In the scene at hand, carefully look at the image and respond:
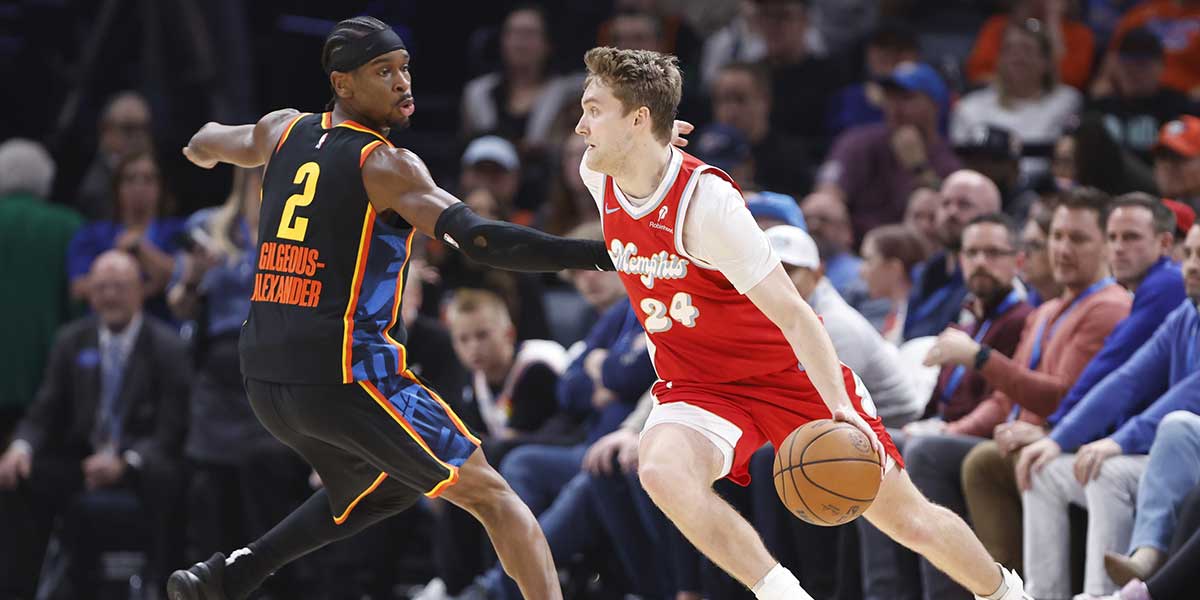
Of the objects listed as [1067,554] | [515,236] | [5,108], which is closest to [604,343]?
[1067,554]

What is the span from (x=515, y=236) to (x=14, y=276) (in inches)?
238

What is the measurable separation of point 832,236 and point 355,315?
395 cm

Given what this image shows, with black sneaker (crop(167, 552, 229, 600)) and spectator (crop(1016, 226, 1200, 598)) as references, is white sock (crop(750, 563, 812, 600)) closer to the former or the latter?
spectator (crop(1016, 226, 1200, 598))

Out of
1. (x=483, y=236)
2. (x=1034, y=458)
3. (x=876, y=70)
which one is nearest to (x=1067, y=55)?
(x=876, y=70)

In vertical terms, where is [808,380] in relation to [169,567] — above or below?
above

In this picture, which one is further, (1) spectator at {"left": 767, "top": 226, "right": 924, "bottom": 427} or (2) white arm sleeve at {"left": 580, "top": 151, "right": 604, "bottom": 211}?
(1) spectator at {"left": 767, "top": 226, "right": 924, "bottom": 427}

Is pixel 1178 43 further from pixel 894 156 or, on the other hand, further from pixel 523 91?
pixel 523 91

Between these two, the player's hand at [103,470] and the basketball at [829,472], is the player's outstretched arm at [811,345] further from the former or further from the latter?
the player's hand at [103,470]

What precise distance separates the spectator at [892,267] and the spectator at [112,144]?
4.66 meters

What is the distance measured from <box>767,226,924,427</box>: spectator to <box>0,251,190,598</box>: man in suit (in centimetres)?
387

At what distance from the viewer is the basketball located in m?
4.85

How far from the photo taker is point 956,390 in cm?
724

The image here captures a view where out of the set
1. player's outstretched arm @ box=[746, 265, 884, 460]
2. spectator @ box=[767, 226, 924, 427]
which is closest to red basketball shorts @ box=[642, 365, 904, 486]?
player's outstretched arm @ box=[746, 265, 884, 460]

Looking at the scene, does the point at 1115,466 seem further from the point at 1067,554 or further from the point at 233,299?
the point at 233,299
